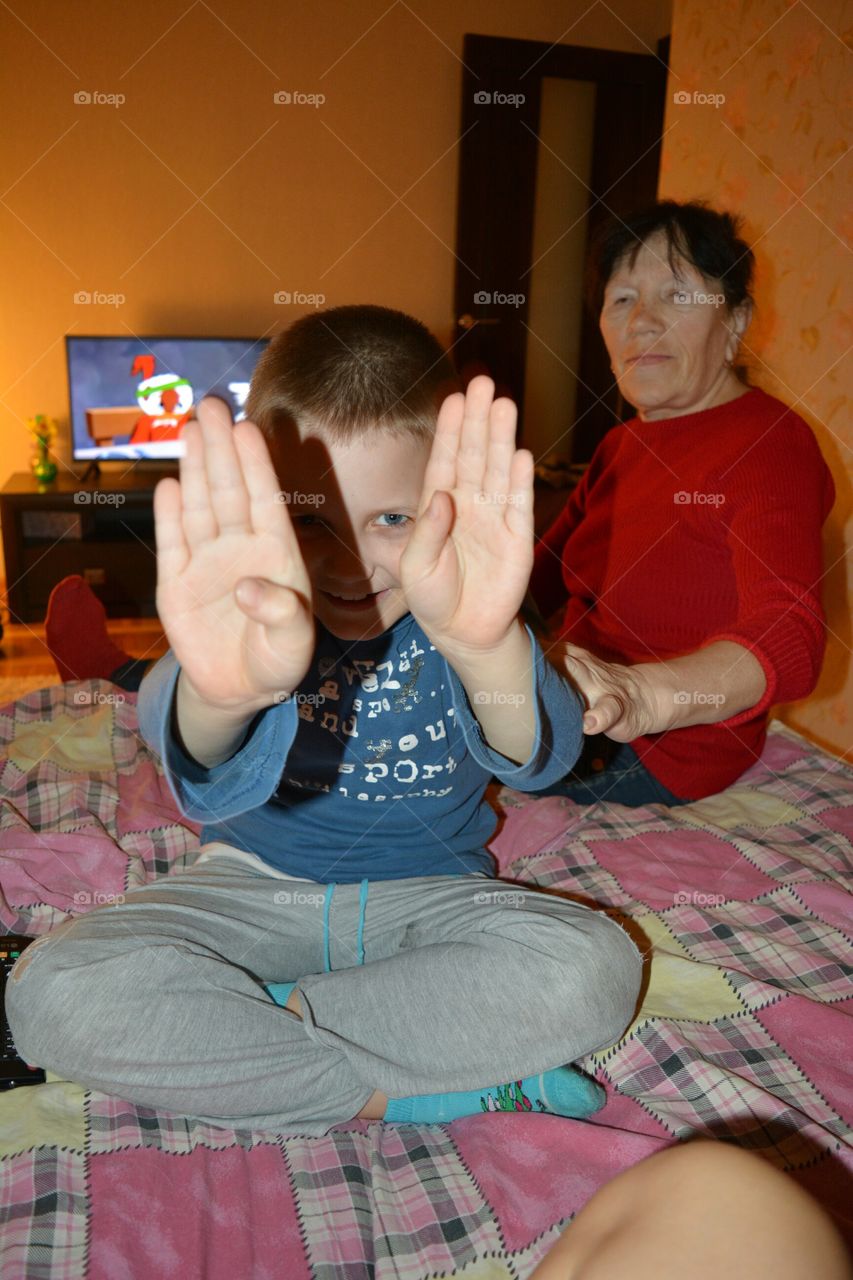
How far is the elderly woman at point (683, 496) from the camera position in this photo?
1.28m

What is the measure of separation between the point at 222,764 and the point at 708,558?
830 mm

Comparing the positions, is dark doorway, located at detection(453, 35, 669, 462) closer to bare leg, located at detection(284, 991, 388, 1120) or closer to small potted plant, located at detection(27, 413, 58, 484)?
small potted plant, located at detection(27, 413, 58, 484)

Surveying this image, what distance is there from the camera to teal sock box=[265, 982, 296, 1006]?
92cm

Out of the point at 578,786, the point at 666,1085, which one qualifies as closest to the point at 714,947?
the point at 666,1085

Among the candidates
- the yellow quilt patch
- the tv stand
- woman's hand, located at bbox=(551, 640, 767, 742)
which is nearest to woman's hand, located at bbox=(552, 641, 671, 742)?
woman's hand, located at bbox=(551, 640, 767, 742)

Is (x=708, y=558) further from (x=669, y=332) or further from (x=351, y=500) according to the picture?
(x=351, y=500)

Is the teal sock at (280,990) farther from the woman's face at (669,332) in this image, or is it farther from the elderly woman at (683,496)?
the woman's face at (669,332)

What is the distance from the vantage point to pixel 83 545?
10.4 feet

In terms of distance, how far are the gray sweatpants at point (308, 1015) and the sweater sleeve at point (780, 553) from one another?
350 millimetres

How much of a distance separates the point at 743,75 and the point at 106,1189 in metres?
→ 2.34

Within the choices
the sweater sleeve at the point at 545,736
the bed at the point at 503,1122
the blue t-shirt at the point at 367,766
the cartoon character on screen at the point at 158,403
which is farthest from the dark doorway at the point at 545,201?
the sweater sleeve at the point at 545,736

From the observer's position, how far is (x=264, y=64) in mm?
3352

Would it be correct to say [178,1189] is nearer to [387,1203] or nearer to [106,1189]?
[106,1189]

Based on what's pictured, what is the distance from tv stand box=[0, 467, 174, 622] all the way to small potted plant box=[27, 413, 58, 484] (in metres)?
0.07
